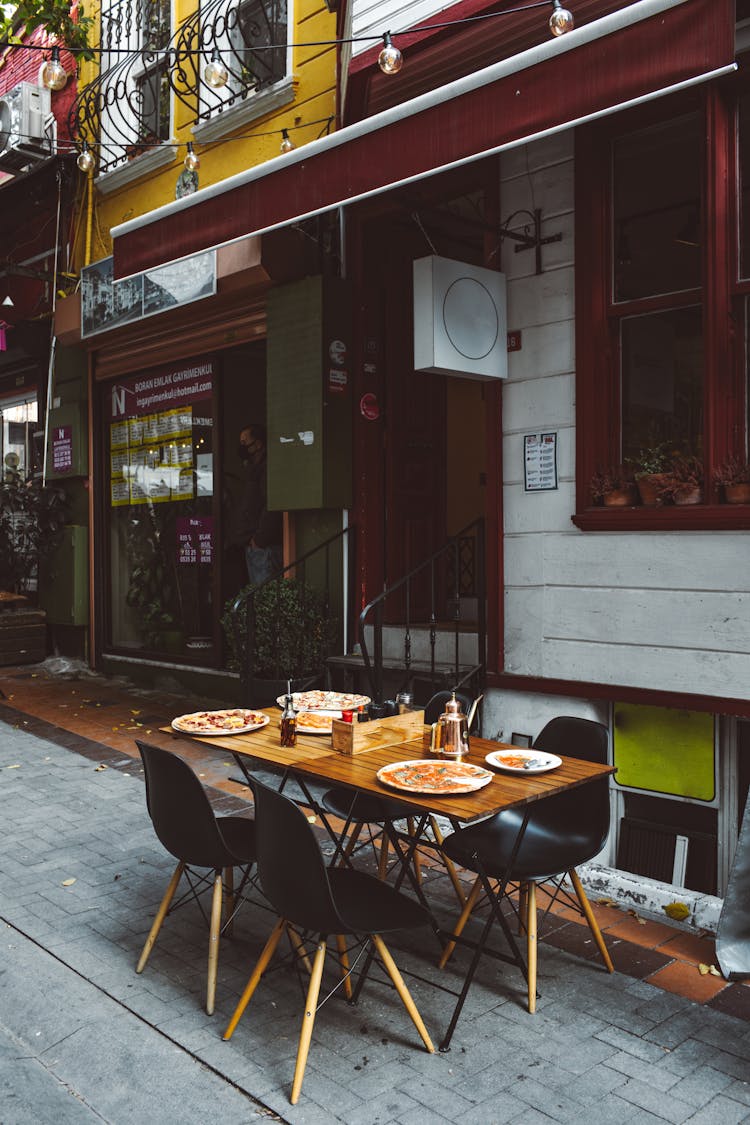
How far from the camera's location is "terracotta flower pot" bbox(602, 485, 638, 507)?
5.36 meters

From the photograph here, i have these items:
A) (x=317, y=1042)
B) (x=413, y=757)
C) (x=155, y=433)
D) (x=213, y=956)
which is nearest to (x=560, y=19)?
(x=413, y=757)

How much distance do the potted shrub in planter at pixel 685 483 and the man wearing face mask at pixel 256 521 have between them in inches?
161

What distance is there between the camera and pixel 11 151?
1034 cm

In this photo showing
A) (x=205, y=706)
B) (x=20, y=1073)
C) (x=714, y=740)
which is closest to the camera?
(x=20, y=1073)

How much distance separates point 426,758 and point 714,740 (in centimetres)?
220

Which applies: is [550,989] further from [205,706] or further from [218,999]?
[205,706]

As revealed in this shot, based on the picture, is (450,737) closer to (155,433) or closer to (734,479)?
(734,479)

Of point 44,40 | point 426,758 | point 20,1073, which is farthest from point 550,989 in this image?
point 44,40

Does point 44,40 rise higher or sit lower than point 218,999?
higher

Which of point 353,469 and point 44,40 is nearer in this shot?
point 353,469

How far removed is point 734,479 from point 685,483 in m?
0.26

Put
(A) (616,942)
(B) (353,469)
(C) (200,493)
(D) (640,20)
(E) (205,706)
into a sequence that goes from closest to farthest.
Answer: (D) (640,20), (A) (616,942), (B) (353,469), (E) (205,706), (C) (200,493)

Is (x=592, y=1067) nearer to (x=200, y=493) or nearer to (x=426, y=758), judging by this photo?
(x=426, y=758)

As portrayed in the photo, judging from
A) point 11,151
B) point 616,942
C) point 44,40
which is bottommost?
point 616,942
